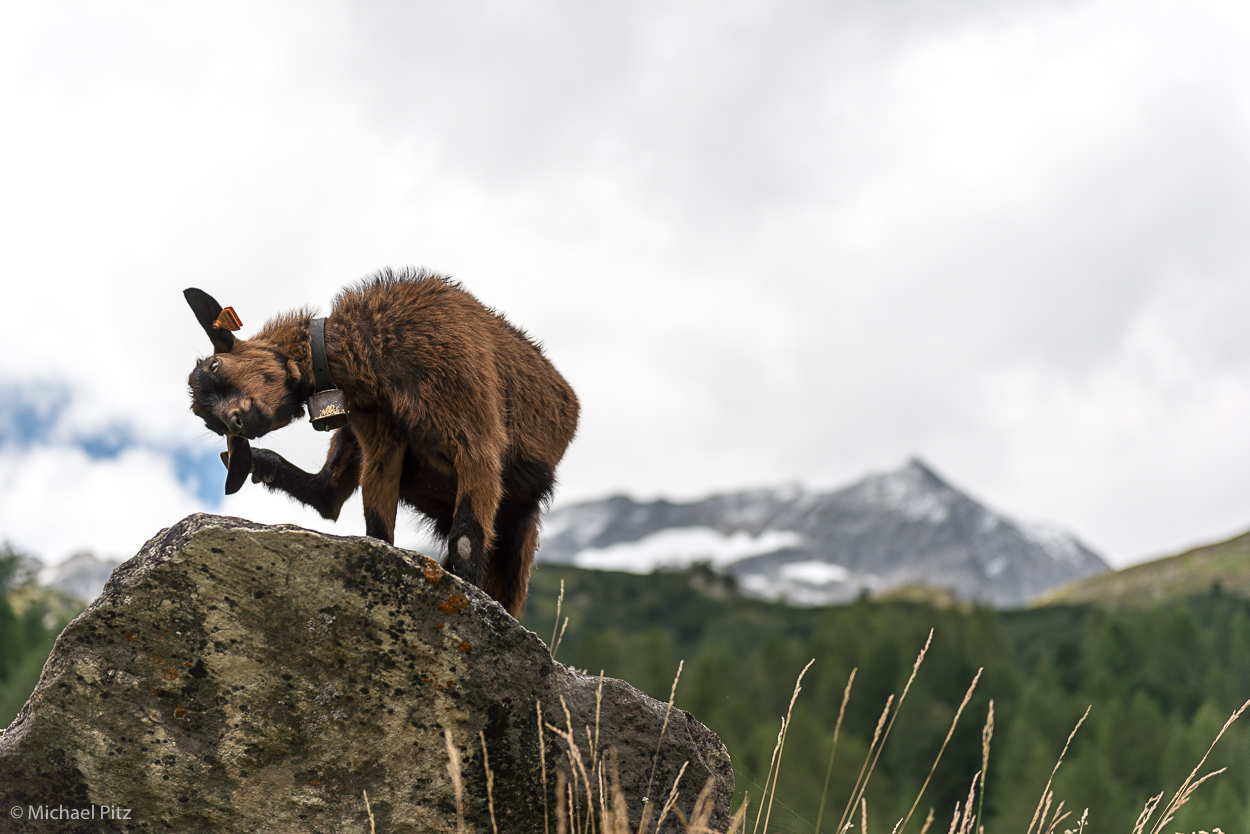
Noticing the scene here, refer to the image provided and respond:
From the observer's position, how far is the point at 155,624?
358 centimetres

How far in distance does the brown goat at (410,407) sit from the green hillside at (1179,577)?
364 feet

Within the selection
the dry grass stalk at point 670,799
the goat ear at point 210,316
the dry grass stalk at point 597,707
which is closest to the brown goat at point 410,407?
the goat ear at point 210,316

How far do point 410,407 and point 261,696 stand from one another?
1187 millimetres

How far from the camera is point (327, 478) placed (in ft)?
15.0

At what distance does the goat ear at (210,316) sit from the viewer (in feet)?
12.8

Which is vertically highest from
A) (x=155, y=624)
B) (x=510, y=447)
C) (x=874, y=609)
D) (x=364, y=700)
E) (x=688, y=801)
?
(x=874, y=609)

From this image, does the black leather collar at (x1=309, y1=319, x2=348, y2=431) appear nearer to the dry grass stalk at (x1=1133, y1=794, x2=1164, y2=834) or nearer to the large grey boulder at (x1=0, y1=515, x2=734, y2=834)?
the large grey boulder at (x1=0, y1=515, x2=734, y2=834)

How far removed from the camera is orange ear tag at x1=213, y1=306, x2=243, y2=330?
12.7ft

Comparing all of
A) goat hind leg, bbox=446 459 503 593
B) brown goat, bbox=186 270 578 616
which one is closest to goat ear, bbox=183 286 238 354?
brown goat, bbox=186 270 578 616

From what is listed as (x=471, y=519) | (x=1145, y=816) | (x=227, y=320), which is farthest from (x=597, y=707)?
(x=1145, y=816)

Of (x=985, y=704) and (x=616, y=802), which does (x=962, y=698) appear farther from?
(x=616, y=802)

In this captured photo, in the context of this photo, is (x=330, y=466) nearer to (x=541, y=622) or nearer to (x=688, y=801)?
(x=688, y=801)

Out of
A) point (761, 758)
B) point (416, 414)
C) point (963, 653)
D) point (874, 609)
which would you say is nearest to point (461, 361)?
point (416, 414)

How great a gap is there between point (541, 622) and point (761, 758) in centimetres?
3689
